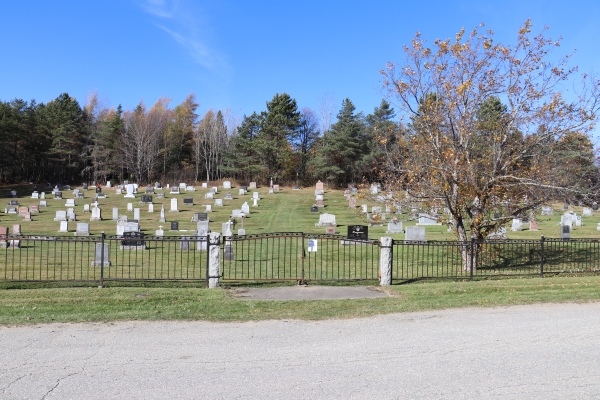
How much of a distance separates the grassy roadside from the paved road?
480 millimetres

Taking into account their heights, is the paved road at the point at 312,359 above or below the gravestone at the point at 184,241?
below

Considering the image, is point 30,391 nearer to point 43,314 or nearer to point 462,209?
point 43,314

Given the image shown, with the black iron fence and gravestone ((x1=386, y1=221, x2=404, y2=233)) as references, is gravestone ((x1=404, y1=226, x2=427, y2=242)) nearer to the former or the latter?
the black iron fence

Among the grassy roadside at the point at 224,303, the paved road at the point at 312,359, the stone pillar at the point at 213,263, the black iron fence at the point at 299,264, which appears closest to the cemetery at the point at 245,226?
the black iron fence at the point at 299,264

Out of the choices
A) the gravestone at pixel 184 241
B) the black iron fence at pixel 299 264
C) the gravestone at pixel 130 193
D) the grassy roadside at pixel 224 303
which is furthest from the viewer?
the gravestone at pixel 130 193

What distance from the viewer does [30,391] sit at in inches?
180

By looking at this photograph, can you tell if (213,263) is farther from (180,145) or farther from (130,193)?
(180,145)

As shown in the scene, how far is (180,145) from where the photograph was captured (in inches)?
2904

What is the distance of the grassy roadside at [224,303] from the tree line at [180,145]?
42.9m

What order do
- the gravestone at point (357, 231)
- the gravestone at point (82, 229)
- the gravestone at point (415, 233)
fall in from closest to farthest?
the gravestone at point (415, 233)
the gravestone at point (357, 231)
the gravestone at point (82, 229)

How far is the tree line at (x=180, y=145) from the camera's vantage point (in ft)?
188

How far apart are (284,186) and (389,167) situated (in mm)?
46316

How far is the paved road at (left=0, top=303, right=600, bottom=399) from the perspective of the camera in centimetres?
466

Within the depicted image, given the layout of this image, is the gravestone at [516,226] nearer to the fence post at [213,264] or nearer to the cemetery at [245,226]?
the cemetery at [245,226]
